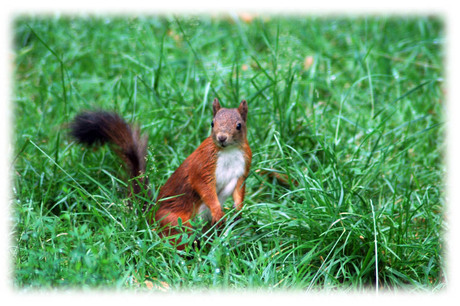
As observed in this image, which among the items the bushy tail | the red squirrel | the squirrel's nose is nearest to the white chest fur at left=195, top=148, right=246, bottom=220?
the red squirrel

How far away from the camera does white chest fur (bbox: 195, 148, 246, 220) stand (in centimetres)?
317

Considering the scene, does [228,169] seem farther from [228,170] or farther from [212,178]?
[212,178]

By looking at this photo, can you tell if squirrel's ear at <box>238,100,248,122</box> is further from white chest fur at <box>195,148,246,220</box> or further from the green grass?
the green grass

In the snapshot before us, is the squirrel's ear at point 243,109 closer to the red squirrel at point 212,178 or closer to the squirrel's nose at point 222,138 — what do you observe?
the red squirrel at point 212,178

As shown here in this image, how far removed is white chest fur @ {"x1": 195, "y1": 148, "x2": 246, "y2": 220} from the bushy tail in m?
0.47

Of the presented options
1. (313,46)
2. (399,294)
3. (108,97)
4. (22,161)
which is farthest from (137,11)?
(399,294)

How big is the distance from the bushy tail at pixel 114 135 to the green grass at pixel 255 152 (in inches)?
5.7

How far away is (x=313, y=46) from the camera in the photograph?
17.2 feet

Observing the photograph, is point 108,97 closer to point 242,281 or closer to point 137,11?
point 137,11

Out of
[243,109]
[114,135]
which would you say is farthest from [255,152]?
[114,135]

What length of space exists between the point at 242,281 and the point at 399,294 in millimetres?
800

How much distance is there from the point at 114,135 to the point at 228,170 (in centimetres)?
76

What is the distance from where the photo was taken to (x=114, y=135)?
347 centimetres

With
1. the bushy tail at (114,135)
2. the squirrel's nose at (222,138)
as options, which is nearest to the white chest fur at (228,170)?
the squirrel's nose at (222,138)
